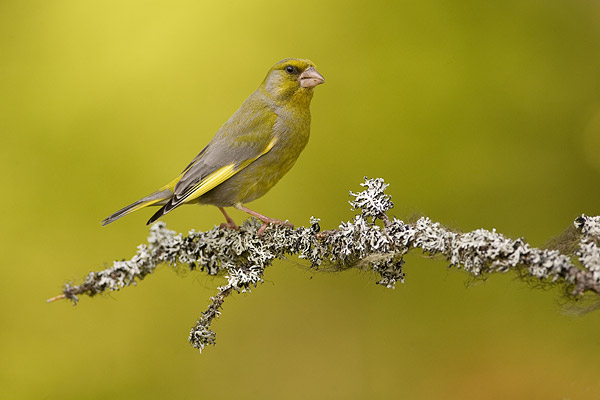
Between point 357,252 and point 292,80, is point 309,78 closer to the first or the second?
point 292,80

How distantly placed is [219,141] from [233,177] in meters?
0.17

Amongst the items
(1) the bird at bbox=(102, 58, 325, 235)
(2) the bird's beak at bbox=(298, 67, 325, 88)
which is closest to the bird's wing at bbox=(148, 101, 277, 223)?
(1) the bird at bbox=(102, 58, 325, 235)

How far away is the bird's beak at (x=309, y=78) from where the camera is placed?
2.53 m

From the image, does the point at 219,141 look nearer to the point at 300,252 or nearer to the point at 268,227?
the point at 268,227

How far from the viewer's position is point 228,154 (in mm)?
2416

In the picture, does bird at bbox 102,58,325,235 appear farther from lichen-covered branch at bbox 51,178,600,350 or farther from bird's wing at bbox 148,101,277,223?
lichen-covered branch at bbox 51,178,600,350

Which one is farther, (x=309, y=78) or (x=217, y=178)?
→ (x=309, y=78)

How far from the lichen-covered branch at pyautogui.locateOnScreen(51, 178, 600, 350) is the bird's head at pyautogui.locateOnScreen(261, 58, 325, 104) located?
60 centimetres

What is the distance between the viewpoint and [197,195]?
2279 mm

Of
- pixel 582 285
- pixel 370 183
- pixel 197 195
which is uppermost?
A: pixel 197 195

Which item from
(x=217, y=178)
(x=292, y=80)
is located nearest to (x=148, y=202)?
(x=217, y=178)

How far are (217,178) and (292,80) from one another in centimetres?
51

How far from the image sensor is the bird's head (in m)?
2.54

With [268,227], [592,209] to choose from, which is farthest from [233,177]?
[592,209]
